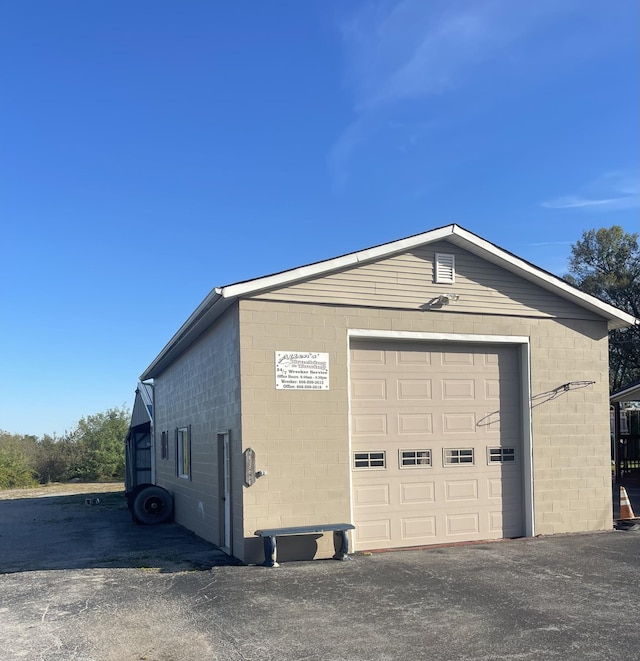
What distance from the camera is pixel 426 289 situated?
11.6m

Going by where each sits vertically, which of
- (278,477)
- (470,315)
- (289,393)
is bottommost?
(278,477)

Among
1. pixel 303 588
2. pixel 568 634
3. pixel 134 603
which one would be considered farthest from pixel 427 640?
pixel 134 603

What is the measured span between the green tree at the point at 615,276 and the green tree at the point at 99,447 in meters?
26.9

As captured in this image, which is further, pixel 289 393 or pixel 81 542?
pixel 81 542

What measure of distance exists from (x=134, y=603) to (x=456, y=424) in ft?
20.1

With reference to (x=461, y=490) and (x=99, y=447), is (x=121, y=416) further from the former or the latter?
(x=461, y=490)

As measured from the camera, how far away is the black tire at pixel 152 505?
16.3 metres

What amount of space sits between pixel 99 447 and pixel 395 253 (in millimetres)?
31841

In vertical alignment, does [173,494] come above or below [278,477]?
below

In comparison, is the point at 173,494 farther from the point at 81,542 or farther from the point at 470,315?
the point at 470,315

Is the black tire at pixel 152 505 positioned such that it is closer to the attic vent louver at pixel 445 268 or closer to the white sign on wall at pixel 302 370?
the white sign on wall at pixel 302 370

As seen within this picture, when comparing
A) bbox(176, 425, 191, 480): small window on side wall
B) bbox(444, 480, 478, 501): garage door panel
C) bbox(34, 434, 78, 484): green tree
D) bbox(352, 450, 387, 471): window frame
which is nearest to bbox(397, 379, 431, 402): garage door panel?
bbox(352, 450, 387, 471): window frame

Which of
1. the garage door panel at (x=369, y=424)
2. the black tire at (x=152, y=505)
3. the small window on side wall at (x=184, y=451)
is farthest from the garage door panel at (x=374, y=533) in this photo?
the black tire at (x=152, y=505)

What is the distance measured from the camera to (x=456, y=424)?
38.8 feet
